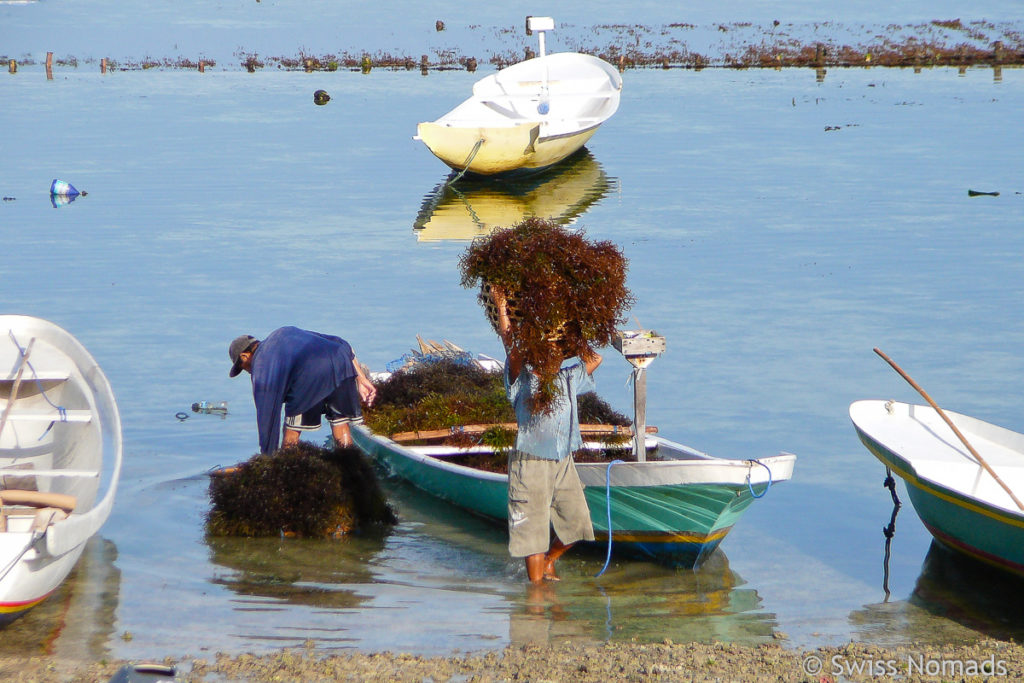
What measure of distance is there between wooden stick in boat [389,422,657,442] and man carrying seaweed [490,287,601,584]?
1.55 m

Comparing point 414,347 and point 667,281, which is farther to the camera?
point 667,281

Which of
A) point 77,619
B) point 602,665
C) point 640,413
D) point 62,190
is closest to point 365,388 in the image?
point 640,413

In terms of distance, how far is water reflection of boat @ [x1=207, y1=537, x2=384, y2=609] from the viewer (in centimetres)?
700

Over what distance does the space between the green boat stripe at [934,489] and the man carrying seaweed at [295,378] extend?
3585 millimetres

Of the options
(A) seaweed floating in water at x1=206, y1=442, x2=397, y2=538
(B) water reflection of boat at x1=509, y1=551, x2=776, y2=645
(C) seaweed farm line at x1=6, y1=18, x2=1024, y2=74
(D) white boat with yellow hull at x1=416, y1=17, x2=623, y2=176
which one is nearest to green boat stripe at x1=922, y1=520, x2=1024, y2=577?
(B) water reflection of boat at x1=509, y1=551, x2=776, y2=645

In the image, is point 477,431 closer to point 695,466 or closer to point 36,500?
point 695,466

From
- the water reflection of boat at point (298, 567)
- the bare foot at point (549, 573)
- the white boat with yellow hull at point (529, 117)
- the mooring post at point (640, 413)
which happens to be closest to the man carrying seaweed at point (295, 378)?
the water reflection of boat at point (298, 567)

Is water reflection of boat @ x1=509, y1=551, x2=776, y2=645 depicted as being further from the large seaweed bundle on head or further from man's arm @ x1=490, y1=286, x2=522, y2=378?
man's arm @ x1=490, y1=286, x2=522, y2=378

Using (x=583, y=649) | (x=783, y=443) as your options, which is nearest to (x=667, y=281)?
(x=783, y=443)

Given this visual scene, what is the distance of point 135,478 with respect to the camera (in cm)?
908

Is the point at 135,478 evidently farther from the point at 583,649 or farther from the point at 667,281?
the point at 667,281

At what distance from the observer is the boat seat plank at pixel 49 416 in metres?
7.16

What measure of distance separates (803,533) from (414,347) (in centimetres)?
558

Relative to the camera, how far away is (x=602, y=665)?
18.8 ft
